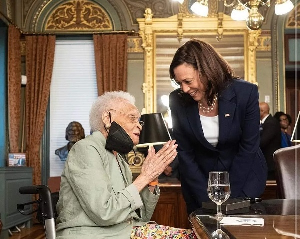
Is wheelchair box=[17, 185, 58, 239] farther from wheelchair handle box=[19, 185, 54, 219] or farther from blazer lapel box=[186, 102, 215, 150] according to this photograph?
blazer lapel box=[186, 102, 215, 150]

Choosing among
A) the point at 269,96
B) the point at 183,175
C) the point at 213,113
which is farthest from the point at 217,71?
the point at 269,96

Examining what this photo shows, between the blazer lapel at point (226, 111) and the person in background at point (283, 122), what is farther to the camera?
the person in background at point (283, 122)

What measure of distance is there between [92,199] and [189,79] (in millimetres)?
692

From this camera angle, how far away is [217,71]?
219cm

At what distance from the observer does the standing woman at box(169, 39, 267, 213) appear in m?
2.18

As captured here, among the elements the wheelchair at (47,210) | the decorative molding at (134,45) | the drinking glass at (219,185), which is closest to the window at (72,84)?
the decorative molding at (134,45)

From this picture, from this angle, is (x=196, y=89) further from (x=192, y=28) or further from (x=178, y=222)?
(x=192, y=28)

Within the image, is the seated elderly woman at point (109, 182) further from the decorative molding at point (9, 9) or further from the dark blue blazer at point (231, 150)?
the decorative molding at point (9, 9)

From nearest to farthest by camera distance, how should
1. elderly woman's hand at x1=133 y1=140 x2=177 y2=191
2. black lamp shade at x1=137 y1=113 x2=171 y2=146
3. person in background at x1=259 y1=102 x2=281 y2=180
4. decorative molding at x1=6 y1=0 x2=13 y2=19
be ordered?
elderly woman's hand at x1=133 y1=140 x2=177 y2=191, black lamp shade at x1=137 y1=113 x2=171 y2=146, person in background at x1=259 y1=102 x2=281 y2=180, decorative molding at x1=6 y1=0 x2=13 y2=19

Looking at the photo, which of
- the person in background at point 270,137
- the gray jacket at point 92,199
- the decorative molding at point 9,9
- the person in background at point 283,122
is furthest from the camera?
the decorative molding at point 9,9

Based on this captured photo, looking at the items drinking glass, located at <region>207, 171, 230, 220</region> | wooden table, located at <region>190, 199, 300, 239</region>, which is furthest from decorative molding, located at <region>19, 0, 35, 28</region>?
drinking glass, located at <region>207, 171, 230, 220</region>

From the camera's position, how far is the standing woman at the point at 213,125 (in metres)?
2.18

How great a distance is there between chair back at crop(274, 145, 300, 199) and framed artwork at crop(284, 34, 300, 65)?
5682 mm

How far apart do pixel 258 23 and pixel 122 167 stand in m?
2.64
